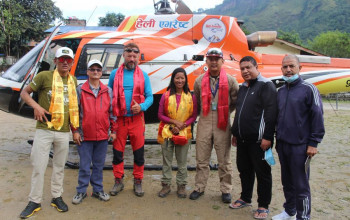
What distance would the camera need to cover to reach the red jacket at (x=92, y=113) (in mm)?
3596

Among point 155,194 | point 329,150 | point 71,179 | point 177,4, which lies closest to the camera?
point 155,194

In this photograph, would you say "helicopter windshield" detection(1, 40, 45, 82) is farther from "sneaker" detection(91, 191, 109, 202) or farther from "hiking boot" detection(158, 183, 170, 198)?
"hiking boot" detection(158, 183, 170, 198)

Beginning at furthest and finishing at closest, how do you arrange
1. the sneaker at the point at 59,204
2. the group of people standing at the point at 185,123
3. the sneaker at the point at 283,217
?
the sneaker at the point at 59,204
the sneaker at the point at 283,217
the group of people standing at the point at 185,123

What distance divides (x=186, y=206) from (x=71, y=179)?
2.06m

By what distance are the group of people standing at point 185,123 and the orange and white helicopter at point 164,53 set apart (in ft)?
3.41

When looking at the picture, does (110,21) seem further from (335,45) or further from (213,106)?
(213,106)

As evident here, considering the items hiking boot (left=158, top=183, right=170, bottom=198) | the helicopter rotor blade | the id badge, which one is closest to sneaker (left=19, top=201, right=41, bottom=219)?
hiking boot (left=158, top=183, right=170, bottom=198)

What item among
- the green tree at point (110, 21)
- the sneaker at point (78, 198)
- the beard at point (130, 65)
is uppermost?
the green tree at point (110, 21)

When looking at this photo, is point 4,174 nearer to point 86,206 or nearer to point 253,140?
point 86,206

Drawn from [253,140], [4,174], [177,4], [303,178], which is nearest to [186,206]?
[253,140]

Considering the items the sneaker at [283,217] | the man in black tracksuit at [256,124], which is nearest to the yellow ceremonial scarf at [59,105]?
the man in black tracksuit at [256,124]

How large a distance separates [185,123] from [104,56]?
6.74ft

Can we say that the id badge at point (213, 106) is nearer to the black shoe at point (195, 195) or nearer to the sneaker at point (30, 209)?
the black shoe at point (195, 195)

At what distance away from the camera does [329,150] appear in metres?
6.98
